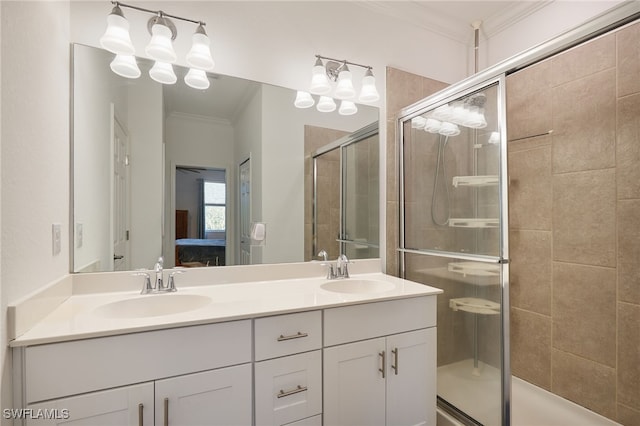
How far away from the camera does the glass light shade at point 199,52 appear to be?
147 centimetres

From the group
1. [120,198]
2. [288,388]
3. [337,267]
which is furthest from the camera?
[337,267]

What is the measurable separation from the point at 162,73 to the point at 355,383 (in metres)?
1.68

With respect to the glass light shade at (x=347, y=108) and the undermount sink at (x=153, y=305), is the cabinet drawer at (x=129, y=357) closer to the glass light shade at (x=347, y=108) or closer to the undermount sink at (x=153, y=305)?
the undermount sink at (x=153, y=305)

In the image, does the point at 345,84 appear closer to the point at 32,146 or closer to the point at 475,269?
the point at 475,269

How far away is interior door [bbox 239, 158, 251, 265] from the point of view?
5.49 feet

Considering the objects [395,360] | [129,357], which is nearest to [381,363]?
[395,360]

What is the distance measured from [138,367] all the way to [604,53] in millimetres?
2682

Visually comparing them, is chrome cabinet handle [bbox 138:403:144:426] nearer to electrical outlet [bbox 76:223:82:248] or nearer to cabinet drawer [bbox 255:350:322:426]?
cabinet drawer [bbox 255:350:322:426]

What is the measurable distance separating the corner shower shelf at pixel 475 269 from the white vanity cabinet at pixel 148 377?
1.18 m

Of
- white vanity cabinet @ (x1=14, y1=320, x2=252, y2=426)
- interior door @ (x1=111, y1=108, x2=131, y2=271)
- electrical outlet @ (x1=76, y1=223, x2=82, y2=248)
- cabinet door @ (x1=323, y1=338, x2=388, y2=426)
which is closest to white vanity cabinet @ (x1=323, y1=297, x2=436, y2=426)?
cabinet door @ (x1=323, y1=338, x2=388, y2=426)

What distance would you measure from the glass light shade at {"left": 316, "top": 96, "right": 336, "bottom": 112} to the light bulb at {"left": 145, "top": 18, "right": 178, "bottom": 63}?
0.83m

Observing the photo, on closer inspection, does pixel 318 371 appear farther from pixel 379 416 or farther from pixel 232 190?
pixel 232 190

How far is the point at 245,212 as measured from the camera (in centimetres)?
170

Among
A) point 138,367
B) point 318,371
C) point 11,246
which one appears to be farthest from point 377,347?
point 11,246
